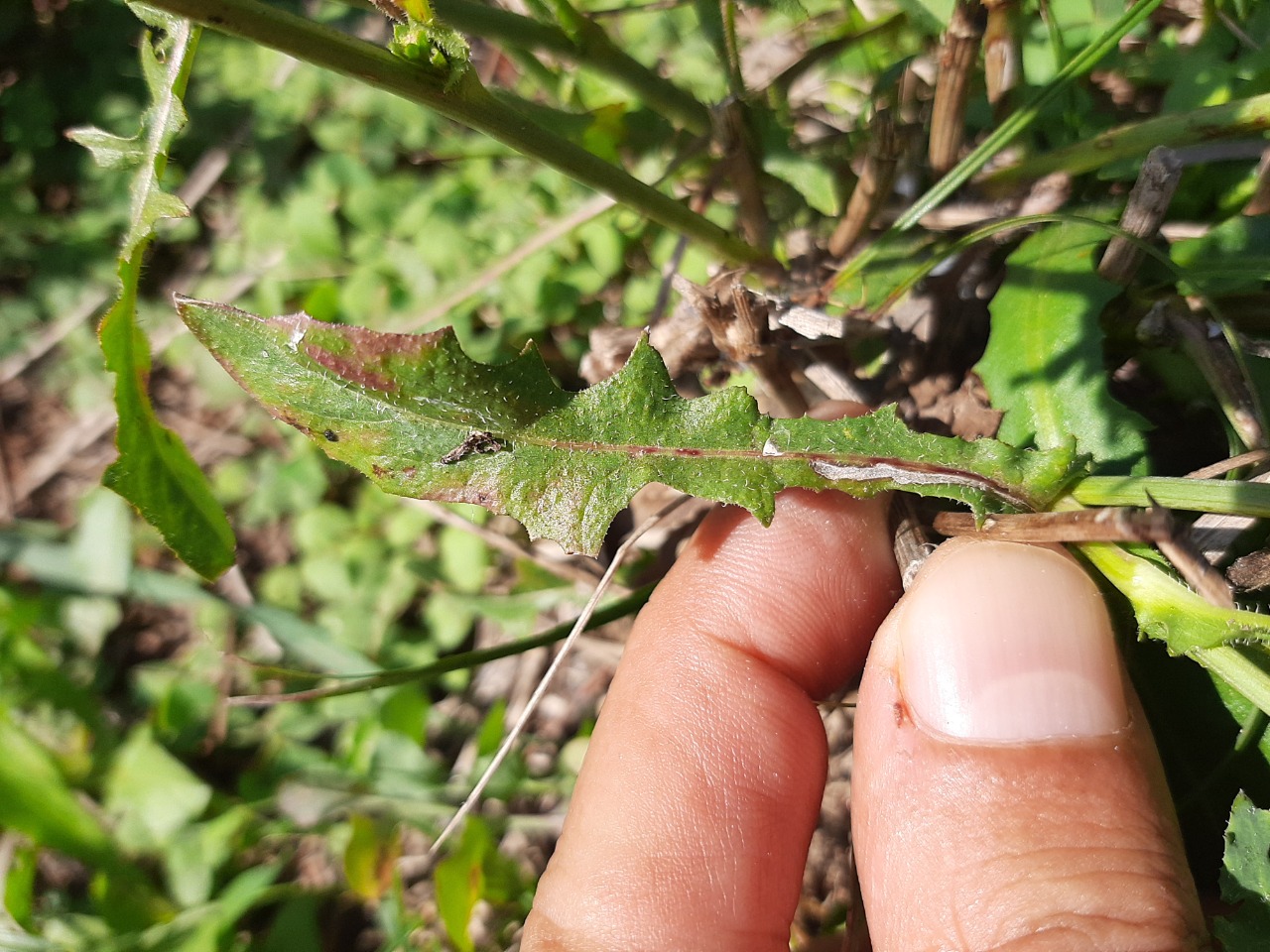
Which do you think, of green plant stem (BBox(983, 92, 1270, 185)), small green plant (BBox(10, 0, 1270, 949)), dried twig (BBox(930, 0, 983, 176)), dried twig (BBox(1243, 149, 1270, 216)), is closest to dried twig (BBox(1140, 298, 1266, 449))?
small green plant (BBox(10, 0, 1270, 949))

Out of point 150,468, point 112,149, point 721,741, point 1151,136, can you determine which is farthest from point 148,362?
point 1151,136

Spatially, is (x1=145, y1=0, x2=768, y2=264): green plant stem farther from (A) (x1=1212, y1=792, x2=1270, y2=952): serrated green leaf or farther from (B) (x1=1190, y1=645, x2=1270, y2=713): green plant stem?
(A) (x1=1212, y1=792, x2=1270, y2=952): serrated green leaf

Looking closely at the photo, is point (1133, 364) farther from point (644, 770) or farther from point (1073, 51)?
point (644, 770)

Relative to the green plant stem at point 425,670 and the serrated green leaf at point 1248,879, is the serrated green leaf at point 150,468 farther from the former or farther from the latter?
the serrated green leaf at point 1248,879

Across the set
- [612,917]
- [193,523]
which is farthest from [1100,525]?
[193,523]

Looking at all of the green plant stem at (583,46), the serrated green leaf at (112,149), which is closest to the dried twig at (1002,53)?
the green plant stem at (583,46)

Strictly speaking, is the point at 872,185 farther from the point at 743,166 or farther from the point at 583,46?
the point at 583,46
